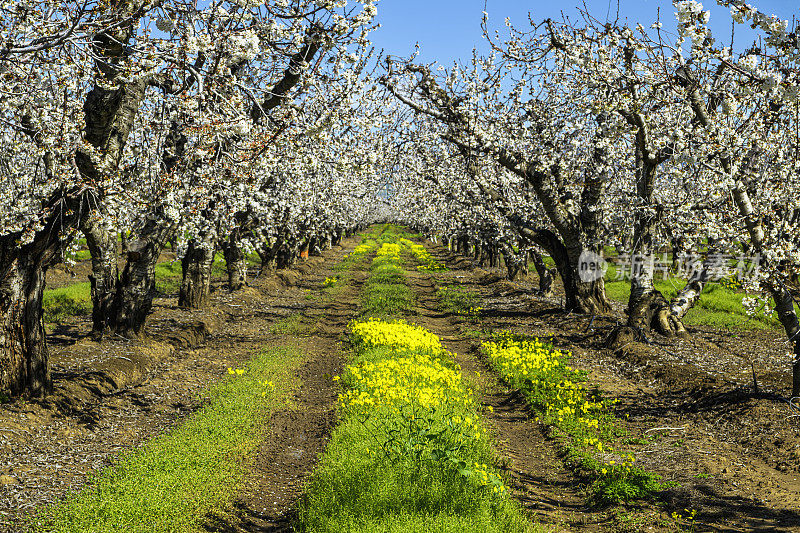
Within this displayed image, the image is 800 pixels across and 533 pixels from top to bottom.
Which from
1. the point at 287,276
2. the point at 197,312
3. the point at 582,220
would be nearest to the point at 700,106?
the point at 582,220

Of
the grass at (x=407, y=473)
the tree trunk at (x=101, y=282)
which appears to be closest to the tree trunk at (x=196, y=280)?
the tree trunk at (x=101, y=282)

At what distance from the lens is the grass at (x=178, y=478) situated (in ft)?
22.6

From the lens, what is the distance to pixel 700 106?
9.87 meters

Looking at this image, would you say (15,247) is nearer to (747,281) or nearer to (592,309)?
(747,281)

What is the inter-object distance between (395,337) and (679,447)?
332 inches

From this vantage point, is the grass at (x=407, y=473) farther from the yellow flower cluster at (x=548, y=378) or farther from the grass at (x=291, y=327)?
the grass at (x=291, y=327)

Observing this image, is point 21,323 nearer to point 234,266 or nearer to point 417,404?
point 417,404

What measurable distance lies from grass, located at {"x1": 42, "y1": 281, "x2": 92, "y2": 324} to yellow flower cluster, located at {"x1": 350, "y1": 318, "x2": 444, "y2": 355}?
10258mm

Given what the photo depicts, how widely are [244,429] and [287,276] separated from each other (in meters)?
24.5

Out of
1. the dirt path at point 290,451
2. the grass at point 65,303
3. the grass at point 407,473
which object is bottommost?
the dirt path at point 290,451

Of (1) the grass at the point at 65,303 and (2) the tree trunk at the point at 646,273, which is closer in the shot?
(2) the tree trunk at the point at 646,273

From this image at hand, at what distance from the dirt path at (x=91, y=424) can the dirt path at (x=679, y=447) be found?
249 inches

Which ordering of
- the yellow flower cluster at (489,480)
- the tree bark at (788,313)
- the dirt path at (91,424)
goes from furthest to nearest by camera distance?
the tree bark at (788,313)
the dirt path at (91,424)
the yellow flower cluster at (489,480)

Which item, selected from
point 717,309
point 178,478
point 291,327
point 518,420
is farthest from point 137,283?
point 717,309
